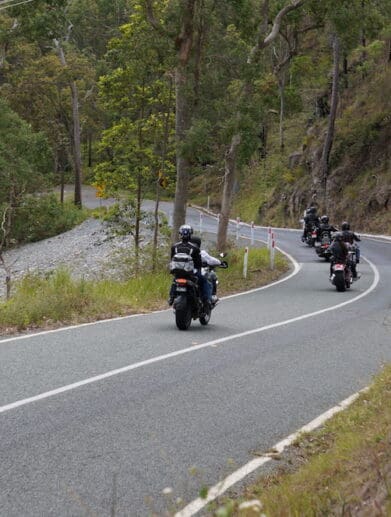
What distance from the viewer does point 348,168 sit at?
46938 millimetres

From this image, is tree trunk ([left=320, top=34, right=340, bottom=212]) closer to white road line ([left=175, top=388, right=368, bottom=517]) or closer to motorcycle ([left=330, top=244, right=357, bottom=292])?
motorcycle ([left=330, top=244, right=357, bottom=292])

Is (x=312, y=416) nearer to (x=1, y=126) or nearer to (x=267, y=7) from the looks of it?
(x=267, y=7)

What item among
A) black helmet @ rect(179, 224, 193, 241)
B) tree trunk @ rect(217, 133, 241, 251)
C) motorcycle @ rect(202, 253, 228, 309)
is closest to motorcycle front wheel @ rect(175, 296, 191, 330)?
motorcycle @ rect(202, 253, 228, 309)

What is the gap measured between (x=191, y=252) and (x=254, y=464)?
695 centimetres

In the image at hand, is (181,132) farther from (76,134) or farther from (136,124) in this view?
(76,134)

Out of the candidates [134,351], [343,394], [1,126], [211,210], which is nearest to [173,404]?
[343,394]

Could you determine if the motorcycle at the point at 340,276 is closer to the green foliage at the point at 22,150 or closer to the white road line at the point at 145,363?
the white road line at the point at 145,363

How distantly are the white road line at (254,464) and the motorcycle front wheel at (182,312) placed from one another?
465 cm

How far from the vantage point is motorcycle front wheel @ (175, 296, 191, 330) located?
12.1 meters

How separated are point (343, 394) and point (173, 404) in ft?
6.38

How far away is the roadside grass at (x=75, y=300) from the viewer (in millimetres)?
12680

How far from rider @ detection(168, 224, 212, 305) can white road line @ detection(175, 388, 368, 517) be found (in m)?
5.03

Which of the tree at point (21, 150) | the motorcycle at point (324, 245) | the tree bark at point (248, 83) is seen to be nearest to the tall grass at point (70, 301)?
the tree bark at point (248, 83)

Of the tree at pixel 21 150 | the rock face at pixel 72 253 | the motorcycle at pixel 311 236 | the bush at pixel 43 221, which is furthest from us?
the bush at pixel 43 221
